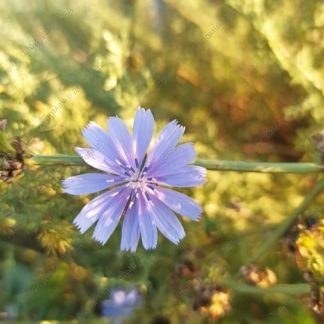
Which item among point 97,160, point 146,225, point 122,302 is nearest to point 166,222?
point 146,225

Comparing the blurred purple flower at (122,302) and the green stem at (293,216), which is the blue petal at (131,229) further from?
the blurred purple flower at (122,302)

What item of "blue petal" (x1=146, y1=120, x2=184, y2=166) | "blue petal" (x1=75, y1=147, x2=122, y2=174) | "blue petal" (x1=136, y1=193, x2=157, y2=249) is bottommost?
"blue petal" (x1=136, y1=193, x2=157, y2=249)

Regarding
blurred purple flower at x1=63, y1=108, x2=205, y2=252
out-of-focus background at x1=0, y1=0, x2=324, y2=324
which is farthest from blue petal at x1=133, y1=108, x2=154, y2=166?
out-of-focus background at x1=0, y1=0, x2=324, y2=324

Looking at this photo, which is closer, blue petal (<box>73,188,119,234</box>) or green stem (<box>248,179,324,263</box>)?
blue petal (<box>73,188,119,234</box>)

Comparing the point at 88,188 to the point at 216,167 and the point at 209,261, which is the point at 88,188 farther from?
the point at 209,261

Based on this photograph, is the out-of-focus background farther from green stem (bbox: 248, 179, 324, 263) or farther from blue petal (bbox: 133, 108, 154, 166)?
blue petal (bbox: 133, 108, 154, 166)

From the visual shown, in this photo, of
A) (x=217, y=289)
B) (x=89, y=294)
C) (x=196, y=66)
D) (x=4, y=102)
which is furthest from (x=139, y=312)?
(x=196, y=66)
